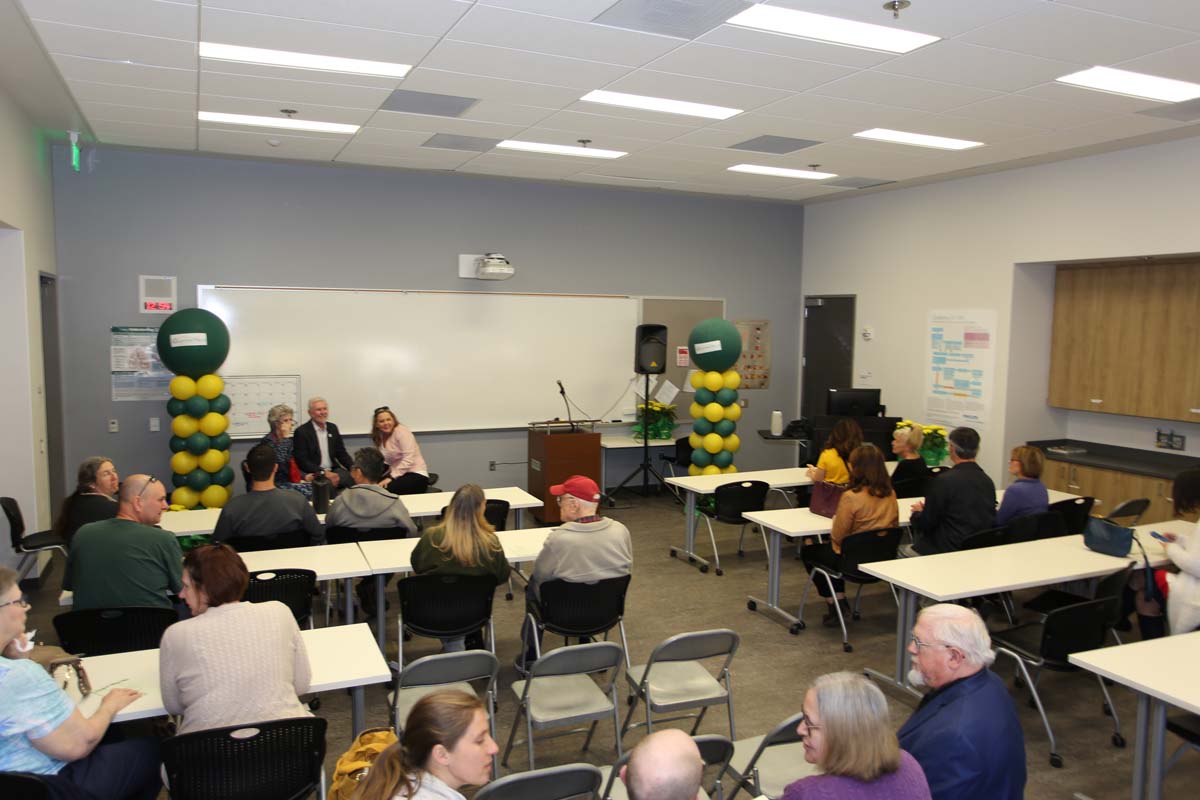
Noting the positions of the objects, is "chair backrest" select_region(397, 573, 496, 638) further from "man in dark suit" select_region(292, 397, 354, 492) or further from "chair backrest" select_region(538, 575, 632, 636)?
"man in dark suit" select_region(292, 397, 354, 492)

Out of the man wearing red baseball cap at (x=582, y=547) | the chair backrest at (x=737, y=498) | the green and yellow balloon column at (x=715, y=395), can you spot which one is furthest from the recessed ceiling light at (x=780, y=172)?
the man wearing red baseball cap at (x=582, y=547)

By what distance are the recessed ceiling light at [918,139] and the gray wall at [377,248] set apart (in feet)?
12.2

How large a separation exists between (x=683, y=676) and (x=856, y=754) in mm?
Answer: 1691

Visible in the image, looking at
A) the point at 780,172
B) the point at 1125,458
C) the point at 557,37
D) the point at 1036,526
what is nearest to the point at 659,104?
the point at 557,37

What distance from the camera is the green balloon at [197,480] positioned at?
23.2ft

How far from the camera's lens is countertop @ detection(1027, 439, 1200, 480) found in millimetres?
6809

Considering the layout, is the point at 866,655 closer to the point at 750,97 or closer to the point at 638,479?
the point at 750,97

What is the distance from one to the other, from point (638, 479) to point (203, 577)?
7.28 metres

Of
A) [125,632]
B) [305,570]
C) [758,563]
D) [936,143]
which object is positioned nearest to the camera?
[125,632]

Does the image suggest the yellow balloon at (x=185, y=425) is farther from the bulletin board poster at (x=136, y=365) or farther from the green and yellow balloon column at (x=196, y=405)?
the bulletin board poster at (x=136, y=365)

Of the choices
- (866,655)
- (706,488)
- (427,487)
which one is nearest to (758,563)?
(706,488)

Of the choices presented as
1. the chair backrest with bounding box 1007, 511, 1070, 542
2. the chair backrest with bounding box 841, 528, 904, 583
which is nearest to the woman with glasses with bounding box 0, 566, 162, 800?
the chair backrest with bounding box 841, 528, 904, 583

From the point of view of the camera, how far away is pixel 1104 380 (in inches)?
298

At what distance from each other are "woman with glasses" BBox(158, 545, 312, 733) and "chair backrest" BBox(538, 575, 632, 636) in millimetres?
1520
